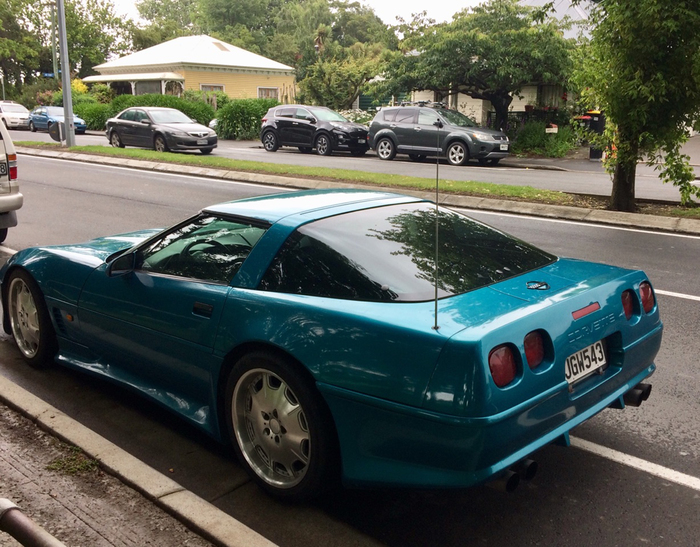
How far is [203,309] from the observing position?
3.60 meters

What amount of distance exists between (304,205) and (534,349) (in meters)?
1.51

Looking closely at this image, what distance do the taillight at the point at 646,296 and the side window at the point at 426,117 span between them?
18.3 meters

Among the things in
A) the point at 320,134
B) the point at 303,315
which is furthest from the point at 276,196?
the point at 320,134

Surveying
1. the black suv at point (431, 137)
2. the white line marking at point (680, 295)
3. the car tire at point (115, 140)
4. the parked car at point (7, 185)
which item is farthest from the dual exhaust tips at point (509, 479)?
the car tire at point (115, 140)

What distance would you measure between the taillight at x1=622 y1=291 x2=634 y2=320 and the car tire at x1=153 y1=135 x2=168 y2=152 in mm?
20644

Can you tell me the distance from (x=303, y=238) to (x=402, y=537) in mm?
1438

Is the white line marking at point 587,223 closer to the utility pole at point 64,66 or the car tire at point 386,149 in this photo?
the car tire at point 386,149

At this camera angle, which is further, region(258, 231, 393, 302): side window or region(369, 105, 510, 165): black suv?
region(369, 105, 510, 165): black suv

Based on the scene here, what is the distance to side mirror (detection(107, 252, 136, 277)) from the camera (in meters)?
4.13

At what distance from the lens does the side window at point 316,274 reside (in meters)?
3.20

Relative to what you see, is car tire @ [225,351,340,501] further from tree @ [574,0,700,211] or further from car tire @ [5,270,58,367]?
tree @ [574,0,700,211]

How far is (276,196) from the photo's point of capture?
429 centimetres

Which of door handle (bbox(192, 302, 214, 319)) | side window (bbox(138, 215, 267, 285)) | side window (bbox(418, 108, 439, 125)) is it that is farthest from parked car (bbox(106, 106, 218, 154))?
door handle (bbox(192, 302, 214, 319))

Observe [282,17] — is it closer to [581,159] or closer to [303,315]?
[581,159]
